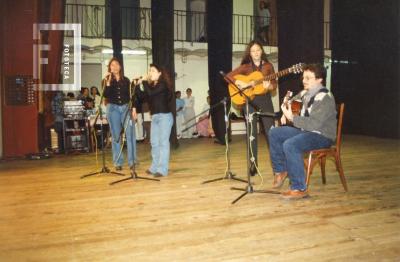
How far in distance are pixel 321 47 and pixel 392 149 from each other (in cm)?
226

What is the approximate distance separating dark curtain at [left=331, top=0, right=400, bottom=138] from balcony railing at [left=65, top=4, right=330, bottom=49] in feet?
10.3

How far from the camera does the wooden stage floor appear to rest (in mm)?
2803

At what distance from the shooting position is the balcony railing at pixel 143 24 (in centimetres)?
1333

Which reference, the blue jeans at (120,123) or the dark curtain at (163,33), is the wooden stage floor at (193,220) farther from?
the dark curtain at (163,33)

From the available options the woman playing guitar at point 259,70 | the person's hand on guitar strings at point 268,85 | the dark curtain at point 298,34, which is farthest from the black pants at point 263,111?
the dark curtain at point 298,34

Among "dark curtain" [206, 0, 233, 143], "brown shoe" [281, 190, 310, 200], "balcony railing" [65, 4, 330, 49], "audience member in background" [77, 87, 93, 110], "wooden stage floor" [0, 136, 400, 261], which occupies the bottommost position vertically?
"wooden stage floor" [0, 136, 400, 261]

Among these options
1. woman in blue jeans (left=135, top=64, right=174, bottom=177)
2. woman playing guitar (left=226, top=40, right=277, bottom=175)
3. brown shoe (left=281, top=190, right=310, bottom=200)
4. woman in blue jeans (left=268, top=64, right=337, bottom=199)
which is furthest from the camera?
woman in blue jeans (left=135, top=64, right=174, bottom=177)

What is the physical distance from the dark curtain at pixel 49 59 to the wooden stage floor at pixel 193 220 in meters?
2.65

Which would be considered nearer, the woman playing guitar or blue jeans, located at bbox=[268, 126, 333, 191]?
blue jeans, located at bbox=[268, 126, 333, 191]

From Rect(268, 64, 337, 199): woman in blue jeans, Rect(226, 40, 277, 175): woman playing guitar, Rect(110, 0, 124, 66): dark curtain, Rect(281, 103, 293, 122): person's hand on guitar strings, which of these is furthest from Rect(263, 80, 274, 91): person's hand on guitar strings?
Rect(110, 0, 124, 66): dark curtain

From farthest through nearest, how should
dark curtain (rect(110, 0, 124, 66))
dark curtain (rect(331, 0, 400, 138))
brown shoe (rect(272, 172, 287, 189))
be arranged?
dark curtain (rect(110, 0, 124, 66))
dark curtain (rect(331, 0, 400, 138))
brown shoe (rect(272, 172, 287, 189))

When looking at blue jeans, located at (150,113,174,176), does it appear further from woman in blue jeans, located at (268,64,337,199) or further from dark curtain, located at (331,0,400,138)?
dark curtain, located at (331,0,400,138)

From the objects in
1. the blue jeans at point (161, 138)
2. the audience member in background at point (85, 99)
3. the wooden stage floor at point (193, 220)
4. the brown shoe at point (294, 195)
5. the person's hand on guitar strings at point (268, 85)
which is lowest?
the wooden stage floor at point (193, 220)

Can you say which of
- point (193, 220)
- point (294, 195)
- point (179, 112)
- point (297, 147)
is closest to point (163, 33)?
point (179, 112)
